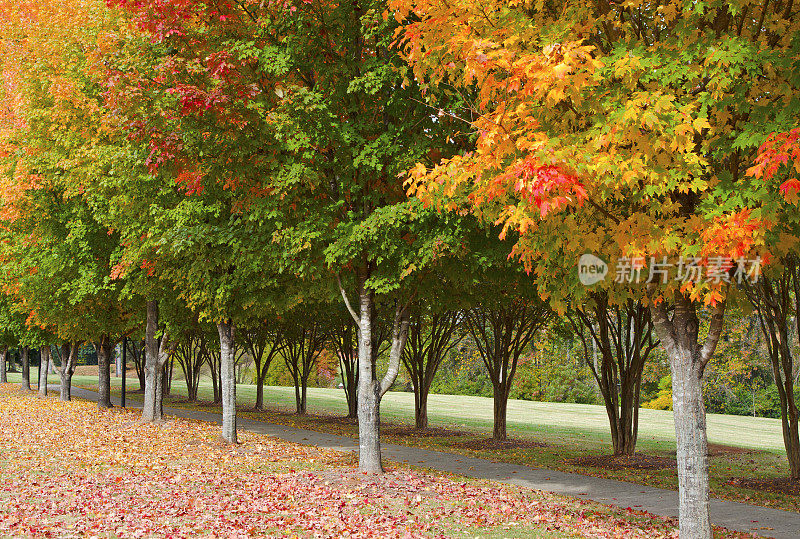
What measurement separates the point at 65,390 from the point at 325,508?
2476 centimetres

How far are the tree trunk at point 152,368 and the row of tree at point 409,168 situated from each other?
0.07 m

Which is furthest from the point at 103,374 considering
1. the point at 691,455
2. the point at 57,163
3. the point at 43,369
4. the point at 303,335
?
the point at 691,455

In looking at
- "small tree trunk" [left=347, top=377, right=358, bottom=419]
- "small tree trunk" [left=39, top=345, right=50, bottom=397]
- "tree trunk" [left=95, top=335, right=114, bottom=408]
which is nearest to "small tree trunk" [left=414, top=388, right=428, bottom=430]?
"small tree trunk" [left=347, top=377, right=358, bottom=419]

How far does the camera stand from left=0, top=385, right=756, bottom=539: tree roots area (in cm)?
762

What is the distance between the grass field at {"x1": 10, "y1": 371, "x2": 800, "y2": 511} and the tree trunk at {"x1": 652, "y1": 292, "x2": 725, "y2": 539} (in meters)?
4.05

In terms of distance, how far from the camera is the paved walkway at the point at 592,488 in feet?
27.8

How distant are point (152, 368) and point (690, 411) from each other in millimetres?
16632

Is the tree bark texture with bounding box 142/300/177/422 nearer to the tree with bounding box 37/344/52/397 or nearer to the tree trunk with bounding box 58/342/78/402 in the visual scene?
the tree trunk with bounding box 58/342/78/402

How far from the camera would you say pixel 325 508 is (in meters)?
8.61

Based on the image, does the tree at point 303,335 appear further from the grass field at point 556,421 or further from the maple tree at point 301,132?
the maple tree at point 301,132

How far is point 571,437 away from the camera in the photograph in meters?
23.4

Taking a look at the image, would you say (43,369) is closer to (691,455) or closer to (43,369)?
(43,369)

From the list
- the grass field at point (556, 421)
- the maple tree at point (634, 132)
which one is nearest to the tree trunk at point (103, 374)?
the grass field at point (556, 421)

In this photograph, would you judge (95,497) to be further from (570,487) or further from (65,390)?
(65,390)
